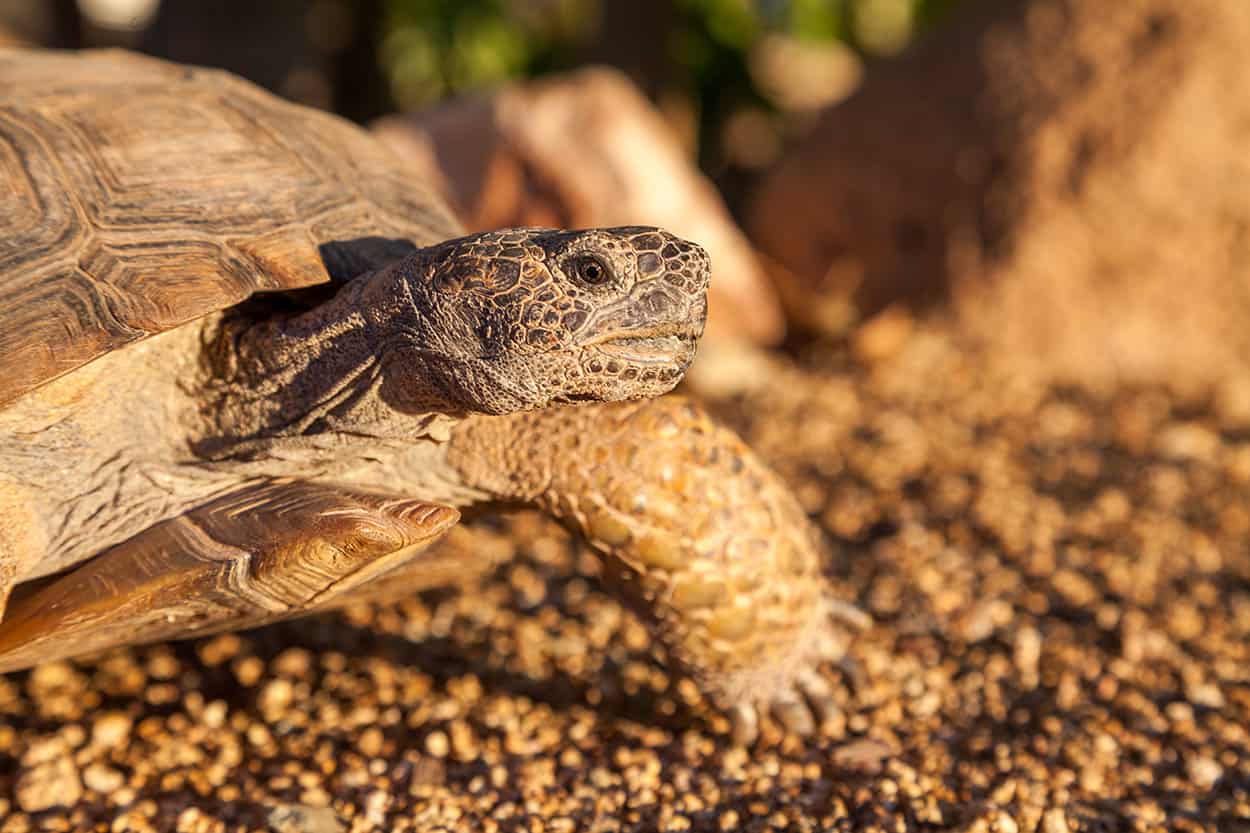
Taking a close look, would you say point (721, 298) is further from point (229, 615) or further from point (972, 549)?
point (229, 615)

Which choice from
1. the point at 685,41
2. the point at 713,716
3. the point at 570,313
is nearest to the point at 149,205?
the point at 570,313

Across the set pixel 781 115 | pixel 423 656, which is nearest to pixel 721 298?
pixel 423 656

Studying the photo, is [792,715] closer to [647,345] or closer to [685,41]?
[647,345]

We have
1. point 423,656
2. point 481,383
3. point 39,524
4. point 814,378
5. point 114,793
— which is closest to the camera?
point 481,383

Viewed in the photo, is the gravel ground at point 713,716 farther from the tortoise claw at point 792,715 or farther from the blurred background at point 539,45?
the blurred background at point 539,45

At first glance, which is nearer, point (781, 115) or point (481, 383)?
point (481, 383)

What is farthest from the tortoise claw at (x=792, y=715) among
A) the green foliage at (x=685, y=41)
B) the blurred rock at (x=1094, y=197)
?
the green foliage at (x=685, y=41)

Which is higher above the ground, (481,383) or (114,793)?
(481,383)
